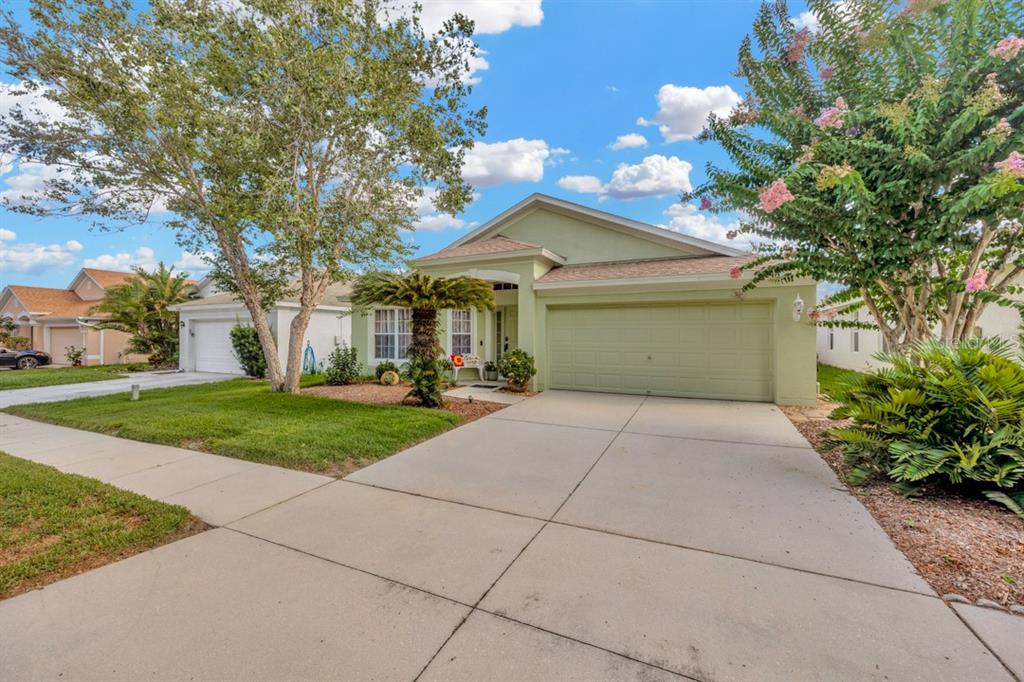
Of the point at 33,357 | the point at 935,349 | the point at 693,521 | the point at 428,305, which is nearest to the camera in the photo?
the point at 693,521

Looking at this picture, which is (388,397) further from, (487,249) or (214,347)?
(214,347)

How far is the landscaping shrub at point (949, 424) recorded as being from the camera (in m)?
3.63

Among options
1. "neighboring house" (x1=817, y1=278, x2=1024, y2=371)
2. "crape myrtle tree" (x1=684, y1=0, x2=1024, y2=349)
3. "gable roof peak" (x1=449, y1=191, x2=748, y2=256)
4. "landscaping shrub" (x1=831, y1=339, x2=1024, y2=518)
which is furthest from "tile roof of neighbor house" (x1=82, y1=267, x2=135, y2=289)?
"neighboring house" (x1=817, y1=278, x2=1024, y2=371)

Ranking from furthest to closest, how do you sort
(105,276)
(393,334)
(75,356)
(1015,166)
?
(105,276)
(75,356)
(393,334)
(1015,166)

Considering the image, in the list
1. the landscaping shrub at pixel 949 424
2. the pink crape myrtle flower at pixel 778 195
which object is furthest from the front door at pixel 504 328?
the landscaping shrub at pixel 949 424

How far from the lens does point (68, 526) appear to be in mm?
3561

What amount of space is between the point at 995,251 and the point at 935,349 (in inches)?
102

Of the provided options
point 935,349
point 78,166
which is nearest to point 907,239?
point 935,349

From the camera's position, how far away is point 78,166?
865cm

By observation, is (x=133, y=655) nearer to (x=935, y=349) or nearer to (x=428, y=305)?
(x=428, y=305)

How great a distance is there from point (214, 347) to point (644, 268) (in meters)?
16.4

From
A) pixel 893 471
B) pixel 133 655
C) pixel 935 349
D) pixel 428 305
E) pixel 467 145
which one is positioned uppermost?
pixel 467 145

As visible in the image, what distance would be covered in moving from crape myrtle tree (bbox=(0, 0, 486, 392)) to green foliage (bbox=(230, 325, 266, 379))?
4417mm

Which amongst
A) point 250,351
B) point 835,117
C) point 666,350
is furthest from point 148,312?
point 835,117
